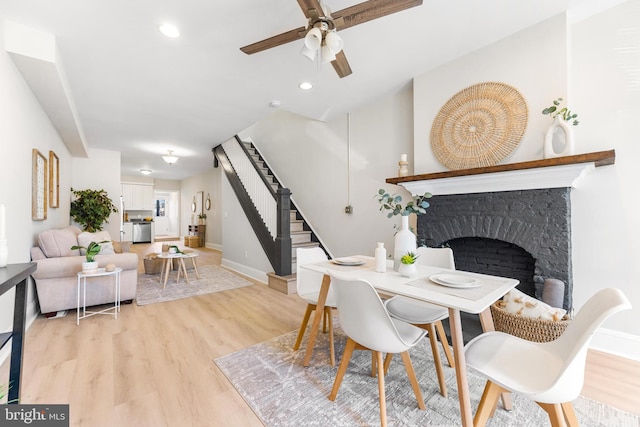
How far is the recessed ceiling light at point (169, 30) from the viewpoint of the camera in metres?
2.20

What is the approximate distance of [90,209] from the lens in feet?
17.9

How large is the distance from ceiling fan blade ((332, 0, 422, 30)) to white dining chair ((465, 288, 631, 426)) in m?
1.73

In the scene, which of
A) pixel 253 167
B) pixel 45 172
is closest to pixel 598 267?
pixel 253 167

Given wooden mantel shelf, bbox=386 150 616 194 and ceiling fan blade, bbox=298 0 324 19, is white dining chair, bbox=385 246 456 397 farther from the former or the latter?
ceiling fan blade, bbox=298 0 324 19

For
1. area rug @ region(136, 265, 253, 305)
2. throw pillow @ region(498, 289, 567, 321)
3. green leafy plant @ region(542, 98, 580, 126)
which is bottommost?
area rug @ region(136, 265, 253, 305)

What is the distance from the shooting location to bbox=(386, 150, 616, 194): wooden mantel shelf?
204 centimetres

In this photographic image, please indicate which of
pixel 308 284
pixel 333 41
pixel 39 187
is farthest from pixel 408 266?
pixel 39 187

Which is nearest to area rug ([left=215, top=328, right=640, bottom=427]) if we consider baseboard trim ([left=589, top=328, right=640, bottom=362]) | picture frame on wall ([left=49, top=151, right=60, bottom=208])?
baseboard trim ([left=589, top=328, right=640, bottom=362])

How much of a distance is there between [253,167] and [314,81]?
223cm

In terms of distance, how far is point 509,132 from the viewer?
251cm

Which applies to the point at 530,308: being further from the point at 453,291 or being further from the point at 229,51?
the point at 229,51

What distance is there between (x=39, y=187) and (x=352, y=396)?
4.05 meters

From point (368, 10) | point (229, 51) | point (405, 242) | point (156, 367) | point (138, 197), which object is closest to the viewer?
point (368, 10)

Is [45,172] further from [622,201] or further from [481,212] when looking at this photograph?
[622,201]
